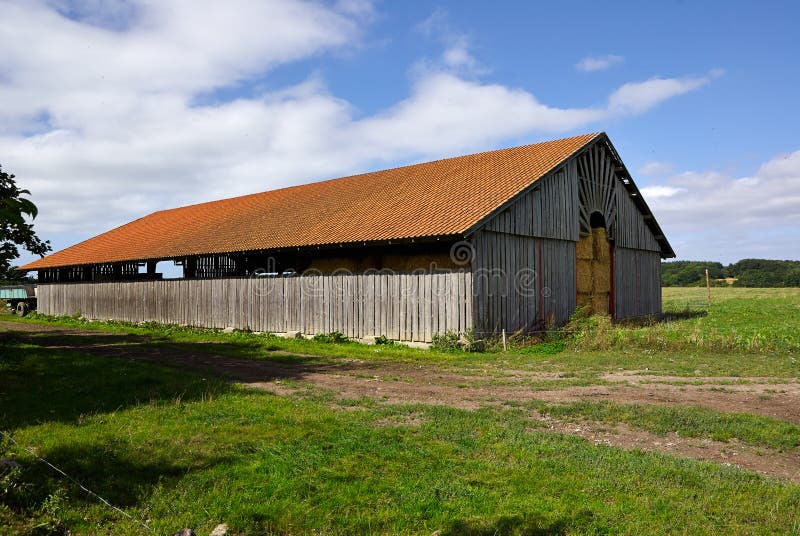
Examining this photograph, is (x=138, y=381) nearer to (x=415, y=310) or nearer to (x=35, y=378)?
(x=35, y=378)

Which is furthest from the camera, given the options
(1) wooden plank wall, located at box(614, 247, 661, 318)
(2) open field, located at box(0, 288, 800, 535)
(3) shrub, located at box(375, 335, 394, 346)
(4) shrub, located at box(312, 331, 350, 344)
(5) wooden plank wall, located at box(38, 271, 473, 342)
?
(1) wooden plank wall, located at box(614, 247, 661, 318)

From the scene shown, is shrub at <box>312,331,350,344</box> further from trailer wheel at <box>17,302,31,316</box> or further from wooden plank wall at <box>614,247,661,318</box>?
trailer wheel at <box>17,302,31,316</box>

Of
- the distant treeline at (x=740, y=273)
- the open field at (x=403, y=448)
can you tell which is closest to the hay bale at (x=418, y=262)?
the open field at (x=403, y=448)

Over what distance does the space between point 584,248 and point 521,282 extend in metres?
4.98

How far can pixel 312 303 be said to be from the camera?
2055 centimetres

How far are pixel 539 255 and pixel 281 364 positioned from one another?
32.8ft

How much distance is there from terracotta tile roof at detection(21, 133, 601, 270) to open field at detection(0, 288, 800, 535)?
272 inches

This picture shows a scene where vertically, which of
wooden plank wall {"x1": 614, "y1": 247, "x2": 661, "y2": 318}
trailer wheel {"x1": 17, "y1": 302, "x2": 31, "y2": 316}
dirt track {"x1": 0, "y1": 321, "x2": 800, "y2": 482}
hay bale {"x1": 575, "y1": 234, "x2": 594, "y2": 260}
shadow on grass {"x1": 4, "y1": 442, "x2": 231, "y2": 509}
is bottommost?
dirt track {"x1": 0, "y1": 321, "x2": 800, "y2": 482}

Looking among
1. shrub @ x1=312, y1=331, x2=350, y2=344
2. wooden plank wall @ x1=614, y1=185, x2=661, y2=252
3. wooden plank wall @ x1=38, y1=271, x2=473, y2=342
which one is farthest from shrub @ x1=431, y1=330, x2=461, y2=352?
wooden plank wall @ x1=614, y1=185, x2=661, y2=252

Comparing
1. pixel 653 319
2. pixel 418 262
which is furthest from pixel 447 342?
pixel 653 319

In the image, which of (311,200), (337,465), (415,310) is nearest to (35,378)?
(337,465)

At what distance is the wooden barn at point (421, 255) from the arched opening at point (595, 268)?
72 mm

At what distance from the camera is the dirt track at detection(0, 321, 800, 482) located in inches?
266

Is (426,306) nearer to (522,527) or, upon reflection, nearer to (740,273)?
(522,527)
